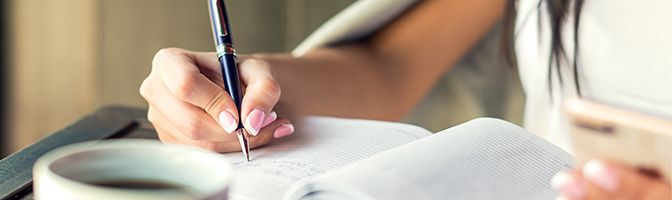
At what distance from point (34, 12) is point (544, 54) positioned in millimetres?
1188

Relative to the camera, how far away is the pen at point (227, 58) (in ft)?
1.76

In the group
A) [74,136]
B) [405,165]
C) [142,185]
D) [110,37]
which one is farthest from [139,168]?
[110,37]

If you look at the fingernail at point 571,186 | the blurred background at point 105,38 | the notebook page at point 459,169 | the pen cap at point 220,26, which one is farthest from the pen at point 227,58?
the blurred background at point 105,38

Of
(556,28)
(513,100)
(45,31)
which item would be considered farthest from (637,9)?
(45,31)

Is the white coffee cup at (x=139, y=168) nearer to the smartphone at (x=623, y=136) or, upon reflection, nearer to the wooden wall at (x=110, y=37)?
the smartphone at (x=623, y=136)

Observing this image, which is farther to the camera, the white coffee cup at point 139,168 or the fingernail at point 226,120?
the fingernail at point 226,120

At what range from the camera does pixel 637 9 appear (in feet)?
2.31

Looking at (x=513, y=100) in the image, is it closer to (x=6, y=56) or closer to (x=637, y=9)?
(x=637, y=9)

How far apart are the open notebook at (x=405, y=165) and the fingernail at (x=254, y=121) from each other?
14 mm

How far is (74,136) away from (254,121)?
187mm

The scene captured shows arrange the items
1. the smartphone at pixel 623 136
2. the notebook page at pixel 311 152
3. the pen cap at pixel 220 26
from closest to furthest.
Result: the smartphone at pixel 623 136, the notebook page at pixel 311 152, the pen cap at pixel 220 26

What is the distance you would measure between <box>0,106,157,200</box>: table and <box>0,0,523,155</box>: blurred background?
912 millimetres

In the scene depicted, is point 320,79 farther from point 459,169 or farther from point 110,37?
point 110,37

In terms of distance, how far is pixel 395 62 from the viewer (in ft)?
2.56
